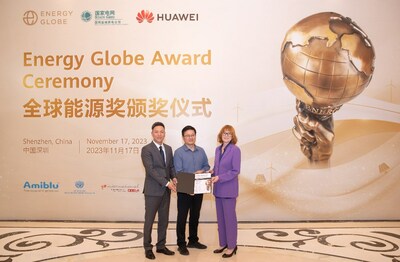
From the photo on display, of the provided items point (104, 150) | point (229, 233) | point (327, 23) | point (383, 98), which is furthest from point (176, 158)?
point (383, 98)

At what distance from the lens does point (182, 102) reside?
4.97 meters

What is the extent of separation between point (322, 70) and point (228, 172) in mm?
2237

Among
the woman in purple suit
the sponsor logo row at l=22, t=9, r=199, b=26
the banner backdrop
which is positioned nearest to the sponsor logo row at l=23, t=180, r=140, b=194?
the banner backdrop

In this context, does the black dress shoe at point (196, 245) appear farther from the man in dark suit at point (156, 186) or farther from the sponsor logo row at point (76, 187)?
the sponsor logo row at point (76, 187)

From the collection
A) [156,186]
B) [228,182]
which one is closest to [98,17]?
[156,186]

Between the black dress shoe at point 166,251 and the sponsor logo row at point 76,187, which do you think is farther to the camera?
the sponsor logo row at point 76,187

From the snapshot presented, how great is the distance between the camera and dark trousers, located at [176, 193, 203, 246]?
3775mm

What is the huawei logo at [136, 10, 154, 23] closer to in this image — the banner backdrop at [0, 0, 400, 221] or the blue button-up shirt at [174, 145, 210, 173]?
the banner backdrop at [0, 0, 400, 221]

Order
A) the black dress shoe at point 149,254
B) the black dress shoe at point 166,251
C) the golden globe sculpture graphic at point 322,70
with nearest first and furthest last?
the black dress shoe at point 149,254 → the black dress shoe at point 166,251 → the golden globe sculpture graphic at point 322,70

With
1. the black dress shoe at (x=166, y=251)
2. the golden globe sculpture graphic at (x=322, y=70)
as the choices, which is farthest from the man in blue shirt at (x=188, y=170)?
the golden globe sculpture graphic at (x=322, y=70)

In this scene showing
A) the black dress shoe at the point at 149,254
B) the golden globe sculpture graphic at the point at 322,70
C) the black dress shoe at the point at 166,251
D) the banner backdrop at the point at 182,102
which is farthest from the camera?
the banner backdrop at the point at 182,102

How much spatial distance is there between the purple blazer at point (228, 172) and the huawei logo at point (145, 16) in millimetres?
2471

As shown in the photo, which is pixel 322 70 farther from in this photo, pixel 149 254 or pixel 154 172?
pixel 149 254

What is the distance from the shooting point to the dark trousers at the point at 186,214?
3775mm
